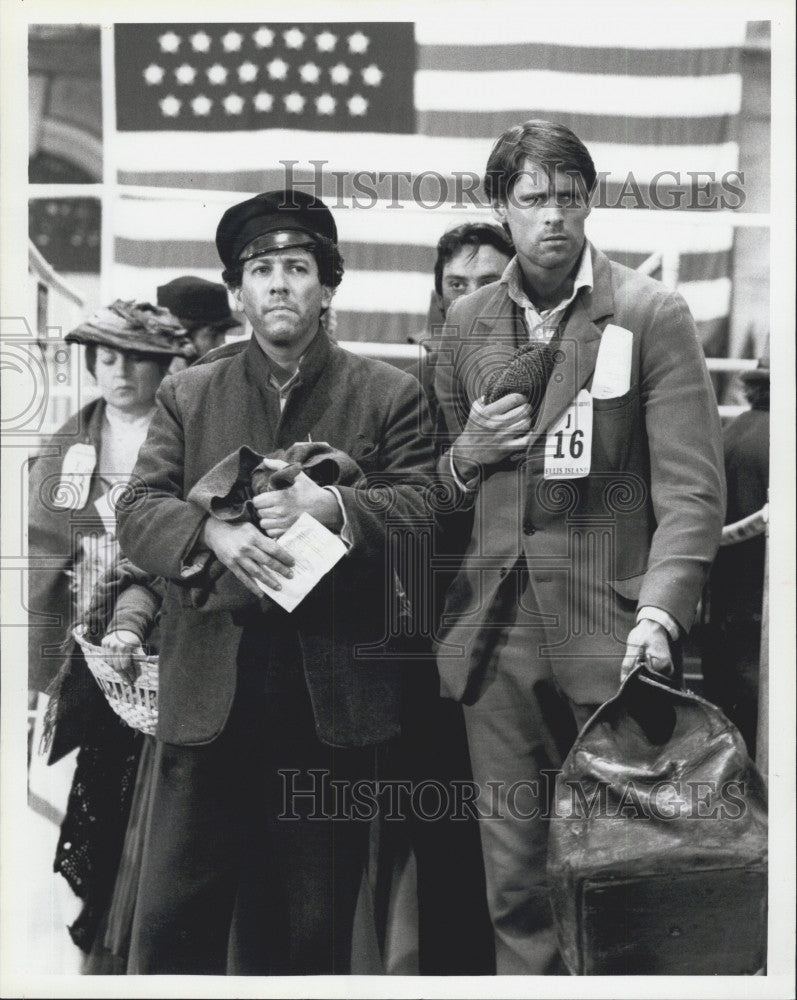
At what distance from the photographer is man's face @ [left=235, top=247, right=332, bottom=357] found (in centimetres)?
420

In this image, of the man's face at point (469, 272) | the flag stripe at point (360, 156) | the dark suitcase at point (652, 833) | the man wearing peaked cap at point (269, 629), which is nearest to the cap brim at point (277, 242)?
the man wearing peaked cap at point (269, 629)

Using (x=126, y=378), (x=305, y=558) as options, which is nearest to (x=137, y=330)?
(x=126, y=378)

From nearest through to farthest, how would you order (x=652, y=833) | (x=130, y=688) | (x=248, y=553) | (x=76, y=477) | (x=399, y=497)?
1. (x=652, y=833)
2. (x=248, y=553)
3. (x=399, y=497)
4. (x=130, y=688)
5. (x=76, y=477)

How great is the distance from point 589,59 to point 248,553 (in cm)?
200

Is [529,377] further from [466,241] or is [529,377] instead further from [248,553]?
[248,553]

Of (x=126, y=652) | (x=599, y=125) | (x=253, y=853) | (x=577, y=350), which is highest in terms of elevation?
(x=599, y=125)

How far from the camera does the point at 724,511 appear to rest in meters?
4.18

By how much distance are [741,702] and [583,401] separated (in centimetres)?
116

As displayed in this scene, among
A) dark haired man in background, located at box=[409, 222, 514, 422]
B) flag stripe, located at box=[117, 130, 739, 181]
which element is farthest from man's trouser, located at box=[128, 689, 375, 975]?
flag stripe, located at box=[117, 130, 739, 181]

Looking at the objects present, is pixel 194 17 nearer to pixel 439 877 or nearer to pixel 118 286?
pixel 118 286

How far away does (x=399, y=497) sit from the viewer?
4.18 metres

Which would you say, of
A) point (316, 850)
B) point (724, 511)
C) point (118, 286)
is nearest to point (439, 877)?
point (316, 850)

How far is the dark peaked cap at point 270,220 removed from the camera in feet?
14.0

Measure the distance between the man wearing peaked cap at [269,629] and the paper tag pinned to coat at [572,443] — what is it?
406mm
